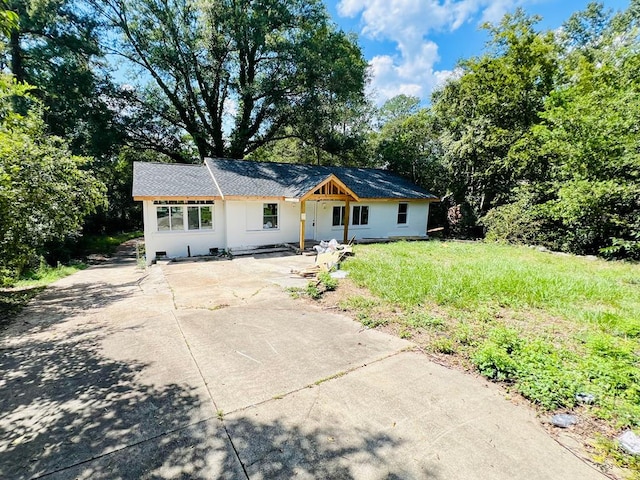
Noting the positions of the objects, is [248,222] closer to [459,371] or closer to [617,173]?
[459,371]

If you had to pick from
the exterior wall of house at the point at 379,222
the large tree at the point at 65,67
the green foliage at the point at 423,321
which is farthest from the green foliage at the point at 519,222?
the large tree at the point at 65,67

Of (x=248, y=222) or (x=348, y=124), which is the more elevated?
(x=348, y=124)

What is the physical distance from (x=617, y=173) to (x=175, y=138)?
2514 centimetres

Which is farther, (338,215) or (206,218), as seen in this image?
(338,215)

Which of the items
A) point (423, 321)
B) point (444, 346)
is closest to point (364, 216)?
point (423, 321)

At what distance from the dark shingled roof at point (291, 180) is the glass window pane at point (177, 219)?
2075mm

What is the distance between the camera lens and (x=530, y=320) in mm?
5406

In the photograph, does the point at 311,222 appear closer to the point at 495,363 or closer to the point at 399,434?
the point at 495,363

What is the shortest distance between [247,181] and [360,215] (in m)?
6.19

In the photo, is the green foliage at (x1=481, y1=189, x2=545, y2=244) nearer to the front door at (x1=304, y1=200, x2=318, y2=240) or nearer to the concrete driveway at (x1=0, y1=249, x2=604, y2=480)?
the front door at (x1=304, y1=200, x2=318, y2=240)

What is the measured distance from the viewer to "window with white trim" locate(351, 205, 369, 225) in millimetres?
16312

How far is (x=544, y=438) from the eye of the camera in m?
2.99

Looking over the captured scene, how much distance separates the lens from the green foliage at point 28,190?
6676 mm

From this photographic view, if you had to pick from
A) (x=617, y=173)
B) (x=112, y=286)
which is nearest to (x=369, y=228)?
(x=617, y=173)
